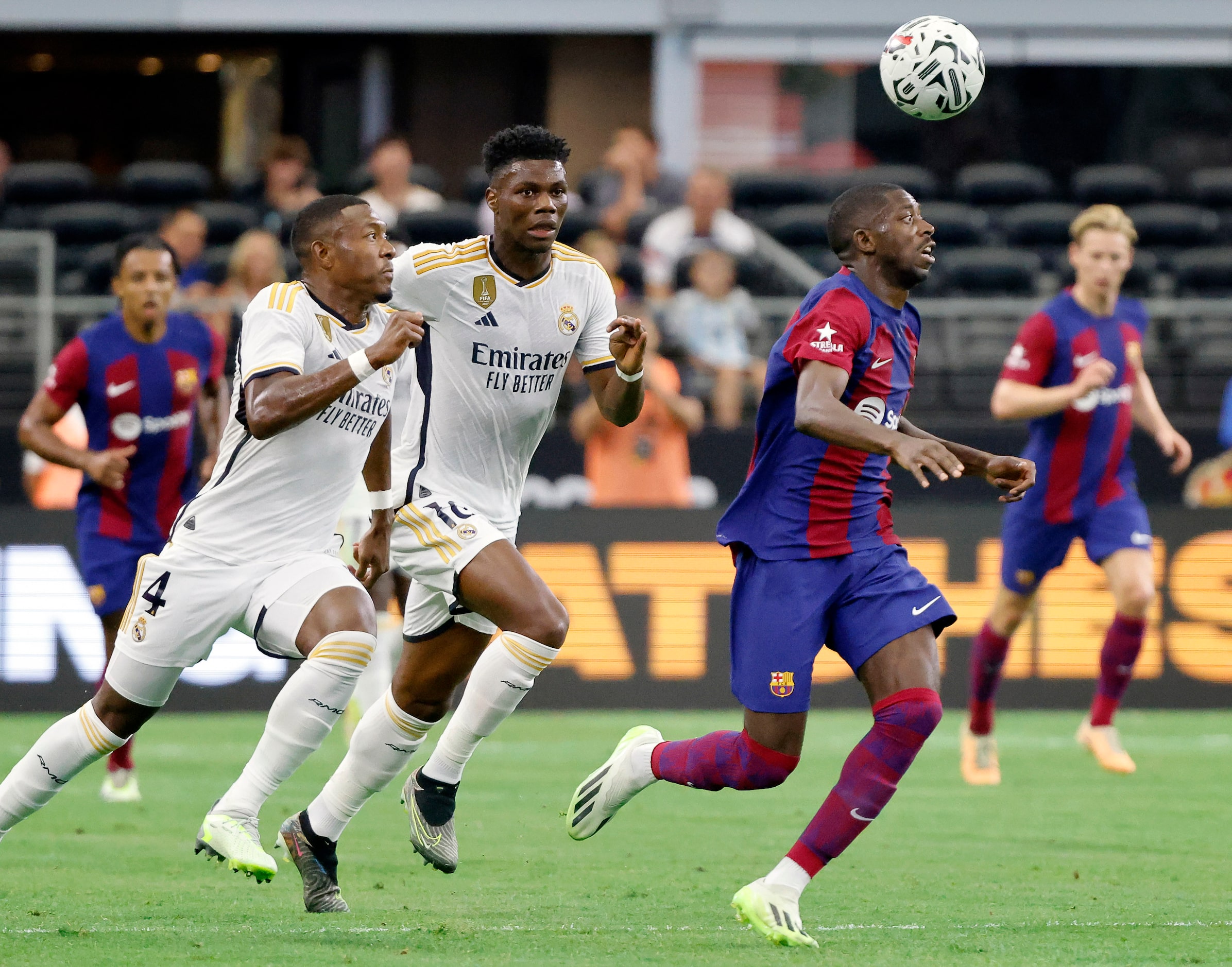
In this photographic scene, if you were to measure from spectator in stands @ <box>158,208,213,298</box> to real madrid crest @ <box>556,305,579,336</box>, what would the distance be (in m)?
7.04

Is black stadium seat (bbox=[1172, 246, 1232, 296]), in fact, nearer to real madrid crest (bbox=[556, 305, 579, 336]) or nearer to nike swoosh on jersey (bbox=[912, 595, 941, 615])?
real madrid crest (bbox=[556, 305, 579, 336])

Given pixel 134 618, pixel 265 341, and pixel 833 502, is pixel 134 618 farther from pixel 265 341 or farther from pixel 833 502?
pixel 833 502

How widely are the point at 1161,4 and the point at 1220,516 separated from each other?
907 cm

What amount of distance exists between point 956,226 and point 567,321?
10557 millimetres

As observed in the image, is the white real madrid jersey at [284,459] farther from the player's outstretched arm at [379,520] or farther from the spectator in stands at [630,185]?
the spectator in stands at [630,185]

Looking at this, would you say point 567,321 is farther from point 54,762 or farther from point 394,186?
point 394,186

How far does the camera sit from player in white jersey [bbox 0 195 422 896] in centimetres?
551

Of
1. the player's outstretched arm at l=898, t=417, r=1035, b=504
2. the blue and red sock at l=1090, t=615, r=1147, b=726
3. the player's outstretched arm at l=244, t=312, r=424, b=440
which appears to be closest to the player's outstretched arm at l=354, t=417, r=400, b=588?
the player's outstretched arm at l=244, t=312, r=424, b=440

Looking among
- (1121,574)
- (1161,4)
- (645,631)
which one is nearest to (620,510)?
(645,631)

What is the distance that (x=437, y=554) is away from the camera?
6.02 meters

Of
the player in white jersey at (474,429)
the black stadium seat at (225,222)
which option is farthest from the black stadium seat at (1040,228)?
the player in white jersey at (474,429)

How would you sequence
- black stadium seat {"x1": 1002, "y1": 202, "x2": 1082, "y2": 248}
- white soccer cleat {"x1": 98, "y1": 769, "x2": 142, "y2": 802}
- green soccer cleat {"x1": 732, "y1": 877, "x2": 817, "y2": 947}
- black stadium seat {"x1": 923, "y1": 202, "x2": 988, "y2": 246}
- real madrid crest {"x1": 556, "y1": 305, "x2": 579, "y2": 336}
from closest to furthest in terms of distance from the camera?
green soccer cleat {"x1": 732, "y1": 877, "x2": 817, "y2": 947}
real madrid crest {"x1": 556, "y1": 305, "x2": 579, "y2": 336}
white soccer cleat {"x1": 98, "y1": 769, "x2": 142, "y2": 802}
black stadium seat {"x1": 923, "y1": 202, "x2": 988, "y2": 246}
black stadium seat {"x1": 1002, "y1": 202, "x2": 1082, "y2": 248}

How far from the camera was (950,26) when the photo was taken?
6.80m

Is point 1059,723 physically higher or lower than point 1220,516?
lower
